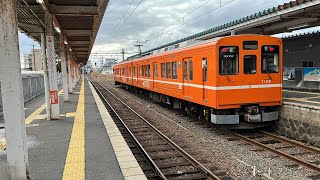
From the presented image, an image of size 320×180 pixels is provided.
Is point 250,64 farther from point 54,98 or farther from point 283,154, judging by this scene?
point 54,98

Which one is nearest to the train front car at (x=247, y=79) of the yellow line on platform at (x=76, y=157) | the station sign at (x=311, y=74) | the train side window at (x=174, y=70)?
the train side window at (x=174, y=70)

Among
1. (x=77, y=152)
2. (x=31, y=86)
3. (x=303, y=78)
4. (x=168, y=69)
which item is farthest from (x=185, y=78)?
(x=31, y=86)

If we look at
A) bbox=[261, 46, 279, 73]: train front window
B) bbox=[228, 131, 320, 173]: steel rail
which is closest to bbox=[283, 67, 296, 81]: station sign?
bbox=[261, 46, 279, 73]: train front window

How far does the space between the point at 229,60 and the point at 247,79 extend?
80cm

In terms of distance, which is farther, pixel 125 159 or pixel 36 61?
pixel 36 61

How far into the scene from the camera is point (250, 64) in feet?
32.1

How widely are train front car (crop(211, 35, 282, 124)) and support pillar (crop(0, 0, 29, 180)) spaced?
5.85m

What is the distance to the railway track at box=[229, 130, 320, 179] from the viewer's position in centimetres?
697

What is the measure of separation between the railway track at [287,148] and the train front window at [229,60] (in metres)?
1.96

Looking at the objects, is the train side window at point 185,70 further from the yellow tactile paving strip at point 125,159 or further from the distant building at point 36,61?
the distant building at point 36,61

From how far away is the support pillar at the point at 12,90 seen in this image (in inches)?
185

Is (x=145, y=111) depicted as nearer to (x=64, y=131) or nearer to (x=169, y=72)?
(x=169, y=72)

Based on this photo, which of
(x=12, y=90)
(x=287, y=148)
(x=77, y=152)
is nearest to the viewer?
Answer: (x=12, y=90)

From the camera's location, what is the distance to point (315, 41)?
19.4m
